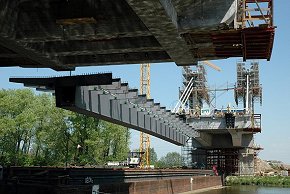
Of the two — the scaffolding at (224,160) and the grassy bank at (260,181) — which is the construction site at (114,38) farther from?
the scaffolding at (224,160)

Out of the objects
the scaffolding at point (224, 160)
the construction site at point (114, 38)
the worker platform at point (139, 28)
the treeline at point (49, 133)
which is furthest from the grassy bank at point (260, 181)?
the worker platform at point (139, 28)

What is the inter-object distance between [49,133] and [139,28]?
48.1m

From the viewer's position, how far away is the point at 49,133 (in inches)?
2399

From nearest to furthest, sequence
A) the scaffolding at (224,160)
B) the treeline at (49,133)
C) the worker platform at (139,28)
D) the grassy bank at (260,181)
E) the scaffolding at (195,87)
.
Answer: the worker platform at (139,28)
the treeline at (49,133)
the grassy bank at (260,181)
the scaffolding at (224,160)
the scaffolding at (195,87)

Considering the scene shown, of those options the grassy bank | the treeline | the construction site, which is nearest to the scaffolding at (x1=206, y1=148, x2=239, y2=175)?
the grassy bank

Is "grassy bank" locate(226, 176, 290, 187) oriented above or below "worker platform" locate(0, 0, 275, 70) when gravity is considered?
below

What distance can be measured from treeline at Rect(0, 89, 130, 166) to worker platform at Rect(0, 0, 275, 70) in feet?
130

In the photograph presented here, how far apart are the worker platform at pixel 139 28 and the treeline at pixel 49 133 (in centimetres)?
3961

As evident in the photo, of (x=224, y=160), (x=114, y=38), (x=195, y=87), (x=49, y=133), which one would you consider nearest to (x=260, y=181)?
(x=224, y=160)

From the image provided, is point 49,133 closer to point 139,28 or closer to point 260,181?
point 260,181

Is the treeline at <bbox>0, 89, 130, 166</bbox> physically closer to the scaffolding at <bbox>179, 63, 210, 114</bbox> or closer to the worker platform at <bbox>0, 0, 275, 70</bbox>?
the scaffolding at <bbox>179, 63, 210, 114</bbox>

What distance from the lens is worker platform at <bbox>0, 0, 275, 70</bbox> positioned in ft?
48.2

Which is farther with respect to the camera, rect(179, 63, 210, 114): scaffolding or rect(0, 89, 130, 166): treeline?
rect(179, 63, 210, 114): scaffolding

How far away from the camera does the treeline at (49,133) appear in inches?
2274
